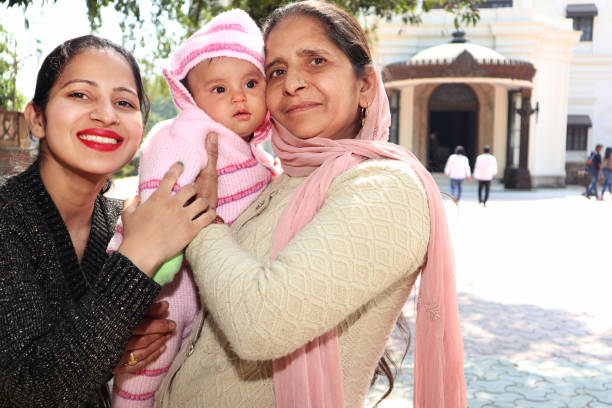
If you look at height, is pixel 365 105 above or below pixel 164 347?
above

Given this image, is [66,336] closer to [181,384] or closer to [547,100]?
[181,384]

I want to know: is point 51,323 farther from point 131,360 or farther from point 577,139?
point 577,139

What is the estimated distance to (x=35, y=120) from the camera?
2020mm

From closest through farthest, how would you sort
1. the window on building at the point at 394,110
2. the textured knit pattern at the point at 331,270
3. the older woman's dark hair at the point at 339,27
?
the textured knit pattern at the point at 331,270
the older woman's dark hair at the point at 339,27
the window on building at the point at 394,110

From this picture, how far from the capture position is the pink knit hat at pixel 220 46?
2312mm

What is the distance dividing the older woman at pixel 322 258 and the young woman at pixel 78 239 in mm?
174

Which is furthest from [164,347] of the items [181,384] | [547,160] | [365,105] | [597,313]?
[547,160]

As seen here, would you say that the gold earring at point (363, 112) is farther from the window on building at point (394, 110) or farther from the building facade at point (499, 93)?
the window on building at point (394, 110)

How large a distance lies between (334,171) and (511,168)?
21.5m

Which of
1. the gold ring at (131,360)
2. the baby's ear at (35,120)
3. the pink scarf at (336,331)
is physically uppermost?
the baby's ear at (35,120)

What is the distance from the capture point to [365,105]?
196cm

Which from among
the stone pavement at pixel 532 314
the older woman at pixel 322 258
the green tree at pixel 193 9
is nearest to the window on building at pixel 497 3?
the stone pavement at pixel 532 314

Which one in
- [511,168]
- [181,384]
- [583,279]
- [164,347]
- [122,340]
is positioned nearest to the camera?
[122,340]

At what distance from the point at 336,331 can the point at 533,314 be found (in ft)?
17.1
